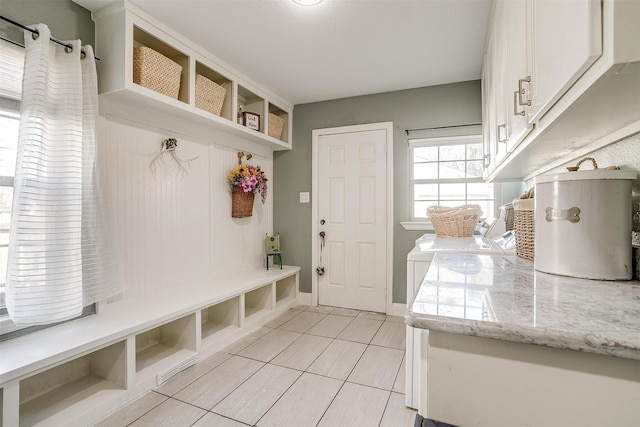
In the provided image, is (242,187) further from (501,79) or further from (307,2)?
(501,79)

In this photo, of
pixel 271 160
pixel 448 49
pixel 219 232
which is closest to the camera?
pixel 448 49

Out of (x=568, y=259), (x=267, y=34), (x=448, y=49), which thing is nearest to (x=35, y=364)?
(x=568, y=259)

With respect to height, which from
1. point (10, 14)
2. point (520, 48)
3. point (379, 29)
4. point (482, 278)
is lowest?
point (482, 278)

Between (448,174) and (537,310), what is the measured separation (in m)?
2.83

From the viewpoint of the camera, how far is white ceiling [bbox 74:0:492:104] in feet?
6.28

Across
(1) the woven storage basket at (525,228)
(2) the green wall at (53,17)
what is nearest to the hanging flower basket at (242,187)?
(2) the green wall at (53,17)

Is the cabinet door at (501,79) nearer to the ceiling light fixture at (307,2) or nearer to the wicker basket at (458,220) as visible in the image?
the wicker basket at (458,220)

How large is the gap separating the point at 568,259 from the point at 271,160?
3298 mm

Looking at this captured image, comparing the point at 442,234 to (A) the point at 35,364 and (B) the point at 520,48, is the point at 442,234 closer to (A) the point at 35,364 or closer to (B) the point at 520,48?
(B) the point at 520,48

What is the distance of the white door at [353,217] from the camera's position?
11.0ft

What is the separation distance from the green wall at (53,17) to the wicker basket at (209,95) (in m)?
0.70

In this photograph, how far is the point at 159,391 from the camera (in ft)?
6.07

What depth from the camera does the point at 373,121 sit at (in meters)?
3.38

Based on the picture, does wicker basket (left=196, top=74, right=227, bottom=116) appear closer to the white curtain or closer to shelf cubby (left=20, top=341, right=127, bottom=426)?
the white curtain
